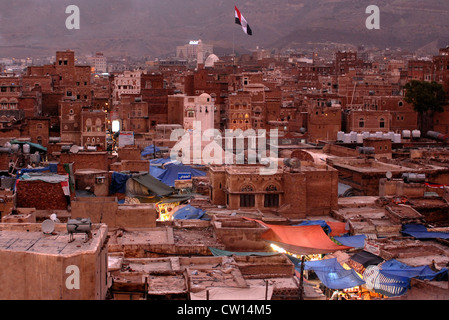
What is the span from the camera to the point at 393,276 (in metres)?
17.1

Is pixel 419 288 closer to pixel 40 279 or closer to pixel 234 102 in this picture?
pixel 40 279

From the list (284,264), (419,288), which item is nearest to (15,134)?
(284,264)

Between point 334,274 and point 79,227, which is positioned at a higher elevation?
point 79,227

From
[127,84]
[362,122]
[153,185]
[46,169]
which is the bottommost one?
[153,185]

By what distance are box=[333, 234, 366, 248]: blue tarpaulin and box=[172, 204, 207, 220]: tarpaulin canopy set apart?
459 centimetres

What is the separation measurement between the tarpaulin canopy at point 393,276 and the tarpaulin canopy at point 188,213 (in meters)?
7.19

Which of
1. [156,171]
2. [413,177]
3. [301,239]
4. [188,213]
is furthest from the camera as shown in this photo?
[156,171]

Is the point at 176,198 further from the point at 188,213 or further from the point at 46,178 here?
the point at 46,178

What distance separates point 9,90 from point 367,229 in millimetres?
34694

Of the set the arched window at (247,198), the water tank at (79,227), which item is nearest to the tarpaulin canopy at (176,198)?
the arched window at (247,198)

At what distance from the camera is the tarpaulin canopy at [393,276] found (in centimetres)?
1670

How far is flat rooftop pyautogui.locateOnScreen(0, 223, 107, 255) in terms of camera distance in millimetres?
11523

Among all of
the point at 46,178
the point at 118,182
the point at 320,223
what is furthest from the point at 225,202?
the point at 46,178

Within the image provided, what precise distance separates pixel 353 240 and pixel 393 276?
4.24 metres
